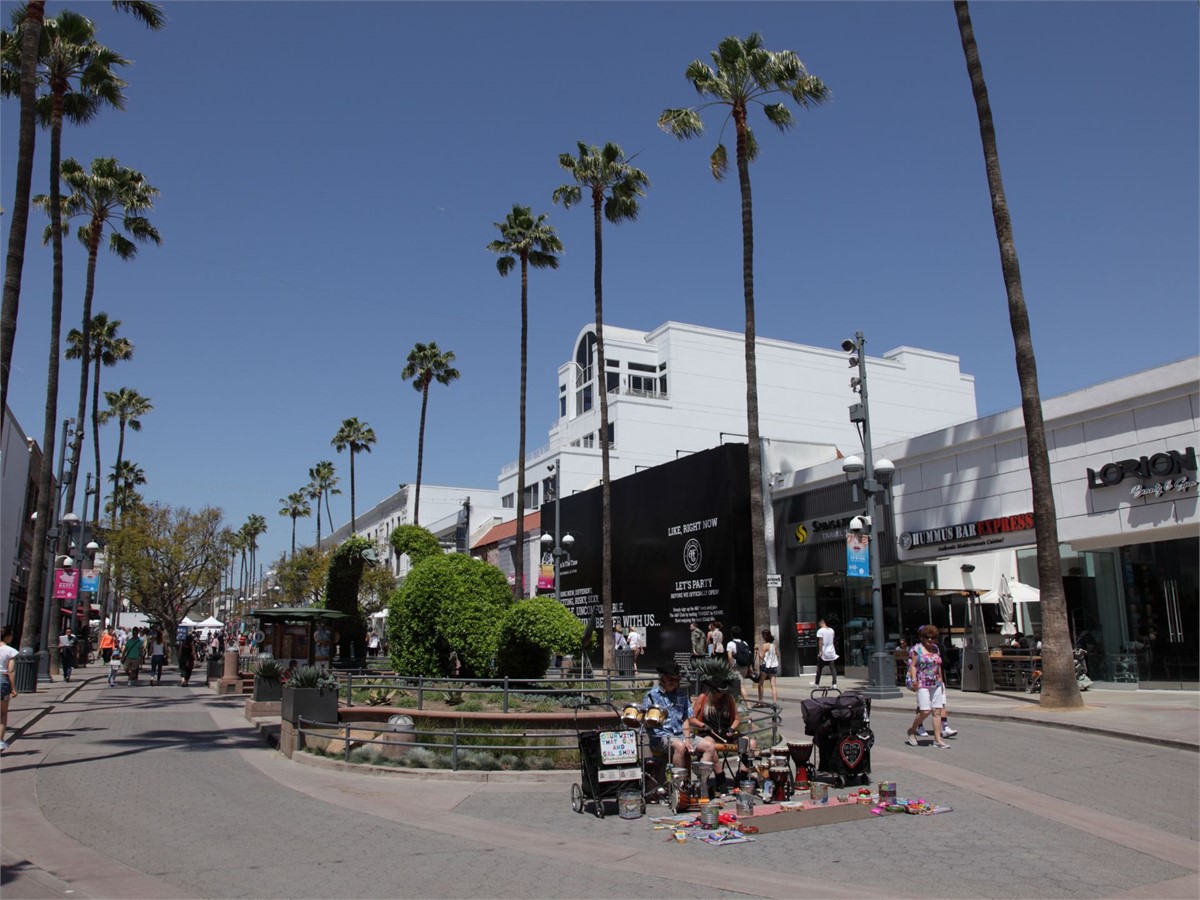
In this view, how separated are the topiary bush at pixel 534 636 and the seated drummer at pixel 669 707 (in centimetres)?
554

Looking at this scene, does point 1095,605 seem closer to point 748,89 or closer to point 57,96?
point 748,89

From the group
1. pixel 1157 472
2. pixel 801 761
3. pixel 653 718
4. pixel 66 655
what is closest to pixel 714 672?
pixel 653 718

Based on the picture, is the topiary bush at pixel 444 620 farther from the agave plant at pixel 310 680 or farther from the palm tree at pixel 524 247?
the palm tree at pixel 524 247

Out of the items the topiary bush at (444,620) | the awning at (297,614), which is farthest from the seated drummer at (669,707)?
the awning at (297,614)

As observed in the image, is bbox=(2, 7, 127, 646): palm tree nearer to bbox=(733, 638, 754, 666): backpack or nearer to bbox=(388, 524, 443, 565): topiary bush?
bbox=(388, 524, 443, 565): topiary bush

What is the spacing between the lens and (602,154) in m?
32.8

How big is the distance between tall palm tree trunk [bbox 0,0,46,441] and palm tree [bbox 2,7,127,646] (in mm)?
4847

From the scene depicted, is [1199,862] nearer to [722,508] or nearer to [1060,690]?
[1060,690]

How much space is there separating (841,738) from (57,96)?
24761 millimetres

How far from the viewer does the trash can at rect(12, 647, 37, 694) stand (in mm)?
23125

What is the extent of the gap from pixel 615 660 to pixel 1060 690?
15.0 meters

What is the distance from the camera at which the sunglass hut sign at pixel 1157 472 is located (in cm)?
1905

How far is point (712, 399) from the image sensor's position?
202 ft

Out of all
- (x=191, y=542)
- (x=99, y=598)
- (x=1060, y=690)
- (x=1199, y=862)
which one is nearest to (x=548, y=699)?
(x=1060, y=690)
